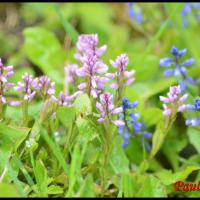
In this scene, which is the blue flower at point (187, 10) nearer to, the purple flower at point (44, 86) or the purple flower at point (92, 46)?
the purple flower at point (92, 46)

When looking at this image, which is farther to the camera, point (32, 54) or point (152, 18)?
point (152, 18)

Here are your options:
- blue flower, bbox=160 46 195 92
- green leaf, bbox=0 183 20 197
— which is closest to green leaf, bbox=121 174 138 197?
green leaf, bbox=0 183 20 197

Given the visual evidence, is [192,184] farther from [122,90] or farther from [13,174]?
[13,174]

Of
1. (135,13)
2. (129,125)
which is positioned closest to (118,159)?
(129,125)

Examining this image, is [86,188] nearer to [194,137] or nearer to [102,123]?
[102,123]

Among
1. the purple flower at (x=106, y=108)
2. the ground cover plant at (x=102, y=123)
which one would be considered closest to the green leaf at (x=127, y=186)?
the ground cover plant at (x=102, y=123)

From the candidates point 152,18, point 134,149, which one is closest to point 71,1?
point 152,18
